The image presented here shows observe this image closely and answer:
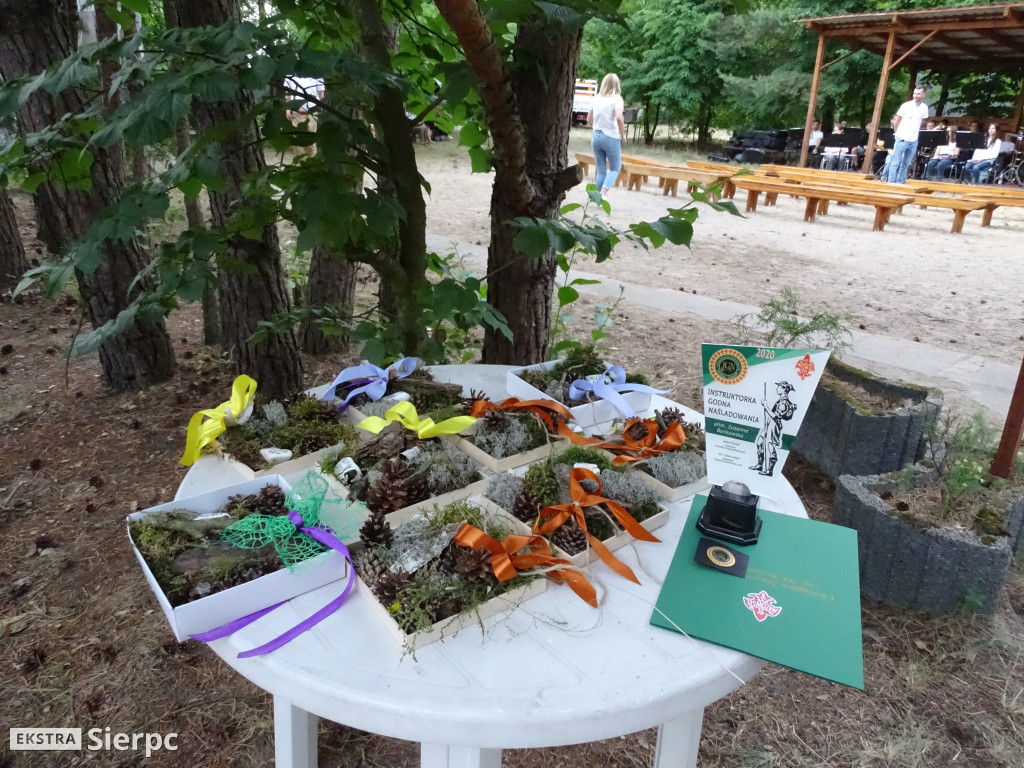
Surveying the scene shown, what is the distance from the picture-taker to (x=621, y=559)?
126 centimetres

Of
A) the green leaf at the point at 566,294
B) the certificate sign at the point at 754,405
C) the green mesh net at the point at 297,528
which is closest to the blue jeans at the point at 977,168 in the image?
the green leaf at the point at 566,294

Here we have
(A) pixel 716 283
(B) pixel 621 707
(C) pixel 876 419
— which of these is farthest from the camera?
(A) pixel 716 283

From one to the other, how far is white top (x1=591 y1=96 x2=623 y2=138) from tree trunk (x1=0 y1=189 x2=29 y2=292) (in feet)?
21.4

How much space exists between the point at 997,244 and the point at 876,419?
8043 mm

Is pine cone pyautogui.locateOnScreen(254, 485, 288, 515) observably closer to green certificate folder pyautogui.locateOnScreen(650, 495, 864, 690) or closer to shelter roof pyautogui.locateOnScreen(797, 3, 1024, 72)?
green certificate folder pyautogui.locateOnScreen(650, 495, 864, 690)

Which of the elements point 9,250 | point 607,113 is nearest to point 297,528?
point 9,250

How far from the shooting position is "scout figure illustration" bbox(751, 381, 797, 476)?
1.26m

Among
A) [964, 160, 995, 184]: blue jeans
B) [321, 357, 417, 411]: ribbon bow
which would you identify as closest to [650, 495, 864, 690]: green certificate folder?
[321, 357, 417, 411]: ribbon bow

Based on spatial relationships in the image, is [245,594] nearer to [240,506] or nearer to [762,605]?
[240,506]

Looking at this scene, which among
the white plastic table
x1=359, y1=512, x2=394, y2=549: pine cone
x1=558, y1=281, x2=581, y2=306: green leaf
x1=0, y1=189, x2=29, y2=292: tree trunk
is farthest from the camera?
x1=0, y1=189, x2=29, y2=292: tree trunk

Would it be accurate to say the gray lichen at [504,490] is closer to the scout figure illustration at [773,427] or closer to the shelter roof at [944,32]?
the scout figure illustration at [773,427]

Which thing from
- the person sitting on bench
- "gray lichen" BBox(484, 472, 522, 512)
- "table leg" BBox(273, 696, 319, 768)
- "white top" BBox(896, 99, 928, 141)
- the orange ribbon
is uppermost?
"white top" BBox(896, 99, 928, 141)

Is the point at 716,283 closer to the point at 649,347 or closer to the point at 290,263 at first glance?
the point at 649,347

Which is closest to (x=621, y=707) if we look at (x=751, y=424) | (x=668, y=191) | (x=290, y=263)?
(x=751, y=424)
